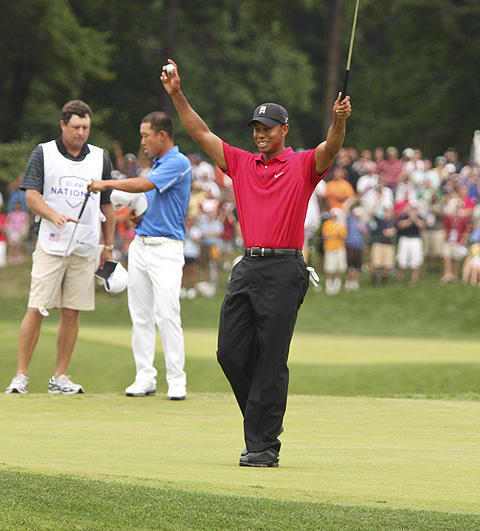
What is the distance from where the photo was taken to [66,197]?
9.55m

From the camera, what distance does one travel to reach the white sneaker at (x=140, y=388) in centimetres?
973

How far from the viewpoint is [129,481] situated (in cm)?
490

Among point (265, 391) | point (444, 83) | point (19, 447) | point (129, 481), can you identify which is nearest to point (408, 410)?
point (265, 391)

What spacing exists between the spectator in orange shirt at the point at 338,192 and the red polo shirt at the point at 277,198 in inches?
697

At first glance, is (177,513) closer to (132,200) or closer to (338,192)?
(132,200)

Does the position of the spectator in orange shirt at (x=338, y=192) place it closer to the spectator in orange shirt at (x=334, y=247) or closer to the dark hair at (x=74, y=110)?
the spectator in orange shirt at (x=334, y=247)

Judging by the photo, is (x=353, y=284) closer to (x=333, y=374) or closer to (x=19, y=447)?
(x=333, y=374)

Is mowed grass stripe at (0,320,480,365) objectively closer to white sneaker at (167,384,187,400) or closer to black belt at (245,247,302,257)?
white sneaker at (167,384,187,400)

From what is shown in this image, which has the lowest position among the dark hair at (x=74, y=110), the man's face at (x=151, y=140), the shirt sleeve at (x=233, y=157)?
the shirt sleeve at (x=233, y=157)

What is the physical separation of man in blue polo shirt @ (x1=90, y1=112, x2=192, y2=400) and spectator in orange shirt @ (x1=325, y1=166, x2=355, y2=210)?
47.6 ft

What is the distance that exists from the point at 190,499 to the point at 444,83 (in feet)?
135

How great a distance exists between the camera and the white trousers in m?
9.51

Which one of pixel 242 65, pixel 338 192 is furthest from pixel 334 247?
pixel 242 65

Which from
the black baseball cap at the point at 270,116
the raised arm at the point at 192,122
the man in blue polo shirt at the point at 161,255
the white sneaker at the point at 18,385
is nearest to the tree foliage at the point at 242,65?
the man in blue polo shirt at the point at 161,255
